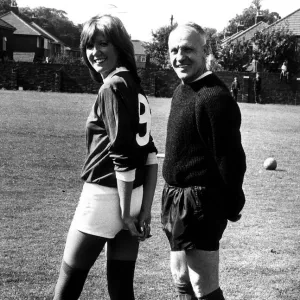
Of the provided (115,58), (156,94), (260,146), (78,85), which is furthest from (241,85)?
(115,58)

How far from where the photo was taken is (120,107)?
323 centimetres

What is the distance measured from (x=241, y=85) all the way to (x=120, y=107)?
43.7 meters

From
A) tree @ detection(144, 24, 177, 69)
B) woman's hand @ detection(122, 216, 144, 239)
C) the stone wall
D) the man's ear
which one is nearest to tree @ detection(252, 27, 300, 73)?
the stone wall

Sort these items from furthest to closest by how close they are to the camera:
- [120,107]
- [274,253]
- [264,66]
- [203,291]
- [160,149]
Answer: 1. [264,66]
2. [160,149]
3. [274,253]
4. [203,291]
5. [120,107]

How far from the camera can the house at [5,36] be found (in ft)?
256

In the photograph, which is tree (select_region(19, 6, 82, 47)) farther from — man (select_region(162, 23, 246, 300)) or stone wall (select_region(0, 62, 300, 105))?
man (select_region(162, 23, 246, 300))

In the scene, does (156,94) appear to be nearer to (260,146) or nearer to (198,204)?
(260,146)

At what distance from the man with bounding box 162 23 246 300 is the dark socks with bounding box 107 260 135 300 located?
0.32 metres

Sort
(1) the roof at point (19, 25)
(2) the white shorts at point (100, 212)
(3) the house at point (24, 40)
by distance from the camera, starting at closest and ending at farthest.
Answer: (2) the white shorts at point (100, 212) → (3) the house at point (24, 40) → (1) the roof at point (19, 25)

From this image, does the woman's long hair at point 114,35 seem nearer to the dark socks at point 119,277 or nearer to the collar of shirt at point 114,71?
the collar of shirt at point 114,71

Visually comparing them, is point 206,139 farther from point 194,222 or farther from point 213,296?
point 213,296

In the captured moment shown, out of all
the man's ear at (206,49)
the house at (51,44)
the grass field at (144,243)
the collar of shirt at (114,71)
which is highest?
the house at (51,44)

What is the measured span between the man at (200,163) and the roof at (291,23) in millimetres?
60976

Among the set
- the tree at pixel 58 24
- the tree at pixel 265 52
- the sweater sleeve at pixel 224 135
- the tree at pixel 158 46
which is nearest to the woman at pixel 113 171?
the sweater sleeve at pixel 224 135
